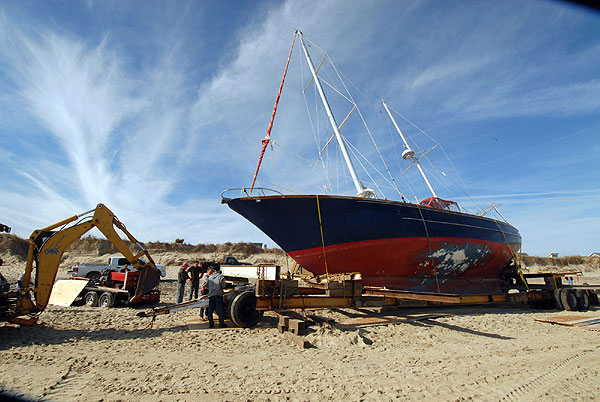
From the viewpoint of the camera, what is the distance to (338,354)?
442 centimetres

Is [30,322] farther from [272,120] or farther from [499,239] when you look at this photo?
[499,239]

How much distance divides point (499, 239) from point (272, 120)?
1266 centimetres

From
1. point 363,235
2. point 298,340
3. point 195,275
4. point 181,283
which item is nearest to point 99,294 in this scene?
point 181,283

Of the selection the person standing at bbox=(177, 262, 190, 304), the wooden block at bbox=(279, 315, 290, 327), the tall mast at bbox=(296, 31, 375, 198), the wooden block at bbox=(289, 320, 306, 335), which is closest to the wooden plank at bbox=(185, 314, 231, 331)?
the wooden block at bbox=(279, 315, 290, 327)

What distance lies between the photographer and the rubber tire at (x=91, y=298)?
9.74m

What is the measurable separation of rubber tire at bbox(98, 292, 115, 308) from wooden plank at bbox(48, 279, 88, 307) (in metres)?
0.75

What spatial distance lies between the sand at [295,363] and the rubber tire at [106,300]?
2613mm

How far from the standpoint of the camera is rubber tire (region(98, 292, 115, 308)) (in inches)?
368

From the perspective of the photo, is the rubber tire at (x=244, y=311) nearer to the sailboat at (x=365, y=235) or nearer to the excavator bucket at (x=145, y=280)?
the sailboat at (x=365, y=235)

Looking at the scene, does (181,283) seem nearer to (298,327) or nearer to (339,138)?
(298,327)

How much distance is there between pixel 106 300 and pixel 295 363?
28.1 feet

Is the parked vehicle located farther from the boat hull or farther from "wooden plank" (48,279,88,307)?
the boat hull

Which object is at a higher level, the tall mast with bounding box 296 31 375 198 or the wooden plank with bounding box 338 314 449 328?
the tall mast with bounding box 296 31 375 198

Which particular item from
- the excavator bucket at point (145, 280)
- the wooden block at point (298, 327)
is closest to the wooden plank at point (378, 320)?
the wooden block at point (298, 327)
